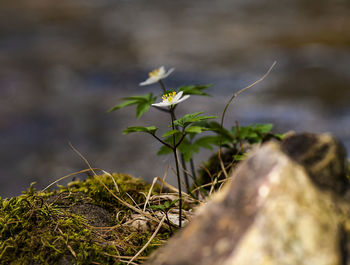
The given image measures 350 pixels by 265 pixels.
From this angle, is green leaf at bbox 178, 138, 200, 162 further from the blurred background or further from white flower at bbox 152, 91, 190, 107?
the blurred background

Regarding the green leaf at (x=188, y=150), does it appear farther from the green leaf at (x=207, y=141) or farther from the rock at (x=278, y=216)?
the rock at (x=278, y=216)

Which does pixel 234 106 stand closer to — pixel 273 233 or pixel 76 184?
pixel 76 184

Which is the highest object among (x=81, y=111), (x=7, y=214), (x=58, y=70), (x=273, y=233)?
(x=273, y=233)

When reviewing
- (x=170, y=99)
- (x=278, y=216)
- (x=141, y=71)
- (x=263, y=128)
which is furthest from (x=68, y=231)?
(x=141, y=71)

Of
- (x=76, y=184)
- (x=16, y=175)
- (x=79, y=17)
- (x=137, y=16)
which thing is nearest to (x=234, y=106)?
(x=16, y=175)

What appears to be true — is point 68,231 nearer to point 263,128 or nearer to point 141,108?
point 141,108

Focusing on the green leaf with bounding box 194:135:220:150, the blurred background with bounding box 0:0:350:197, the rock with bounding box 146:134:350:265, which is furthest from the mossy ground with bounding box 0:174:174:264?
the blurred background with bounding box 0:0:350:197

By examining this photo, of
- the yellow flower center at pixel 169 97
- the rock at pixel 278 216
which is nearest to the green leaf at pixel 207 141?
the yellow flower center at pixel 169 97
